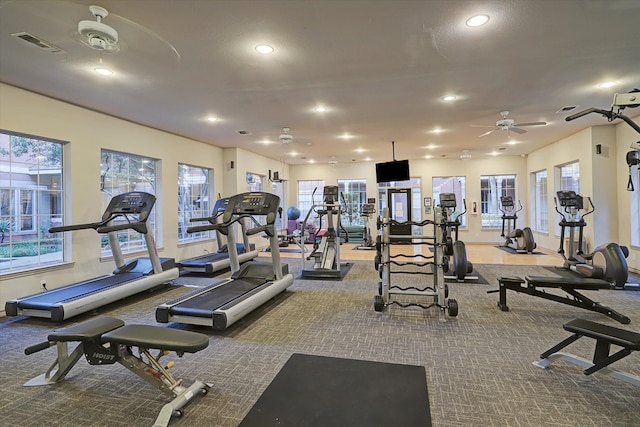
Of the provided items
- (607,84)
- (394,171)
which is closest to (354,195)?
(394,171)

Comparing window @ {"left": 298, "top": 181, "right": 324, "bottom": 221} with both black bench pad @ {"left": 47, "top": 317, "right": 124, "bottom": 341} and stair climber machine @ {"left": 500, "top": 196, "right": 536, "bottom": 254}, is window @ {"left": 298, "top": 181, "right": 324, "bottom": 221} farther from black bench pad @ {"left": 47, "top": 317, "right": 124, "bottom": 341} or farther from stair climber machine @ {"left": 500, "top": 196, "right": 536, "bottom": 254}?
black bench pad @ {"left": 47, "top": 317, "right": 124, "bottom": 341}

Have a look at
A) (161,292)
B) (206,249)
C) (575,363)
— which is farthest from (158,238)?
(575,363)

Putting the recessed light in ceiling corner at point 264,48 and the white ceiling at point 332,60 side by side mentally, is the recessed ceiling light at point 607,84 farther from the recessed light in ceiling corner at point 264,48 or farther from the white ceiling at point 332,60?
the recessed light in ceiling corner at point 264,48

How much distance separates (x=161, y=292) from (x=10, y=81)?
3.33 meters

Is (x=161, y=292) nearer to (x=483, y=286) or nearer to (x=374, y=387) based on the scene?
(x=374, y=387)

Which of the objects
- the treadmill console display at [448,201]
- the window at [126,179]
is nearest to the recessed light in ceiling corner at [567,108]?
the treadmill console display at [448,201]

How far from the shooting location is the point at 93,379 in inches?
97.0

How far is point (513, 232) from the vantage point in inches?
343

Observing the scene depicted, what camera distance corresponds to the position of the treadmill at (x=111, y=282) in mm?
3592

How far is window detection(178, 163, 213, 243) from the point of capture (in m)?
7.32

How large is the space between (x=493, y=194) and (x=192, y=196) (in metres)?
9.31

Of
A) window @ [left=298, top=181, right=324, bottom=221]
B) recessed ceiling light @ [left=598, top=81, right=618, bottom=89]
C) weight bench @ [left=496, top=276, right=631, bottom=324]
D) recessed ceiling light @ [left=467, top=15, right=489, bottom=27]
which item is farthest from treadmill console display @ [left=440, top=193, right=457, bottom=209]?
window @ [left=298, top=181, right=324, bottom=221]

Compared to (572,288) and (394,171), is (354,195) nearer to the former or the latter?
(394,171)

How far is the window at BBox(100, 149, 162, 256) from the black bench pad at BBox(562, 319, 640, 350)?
548 cm
